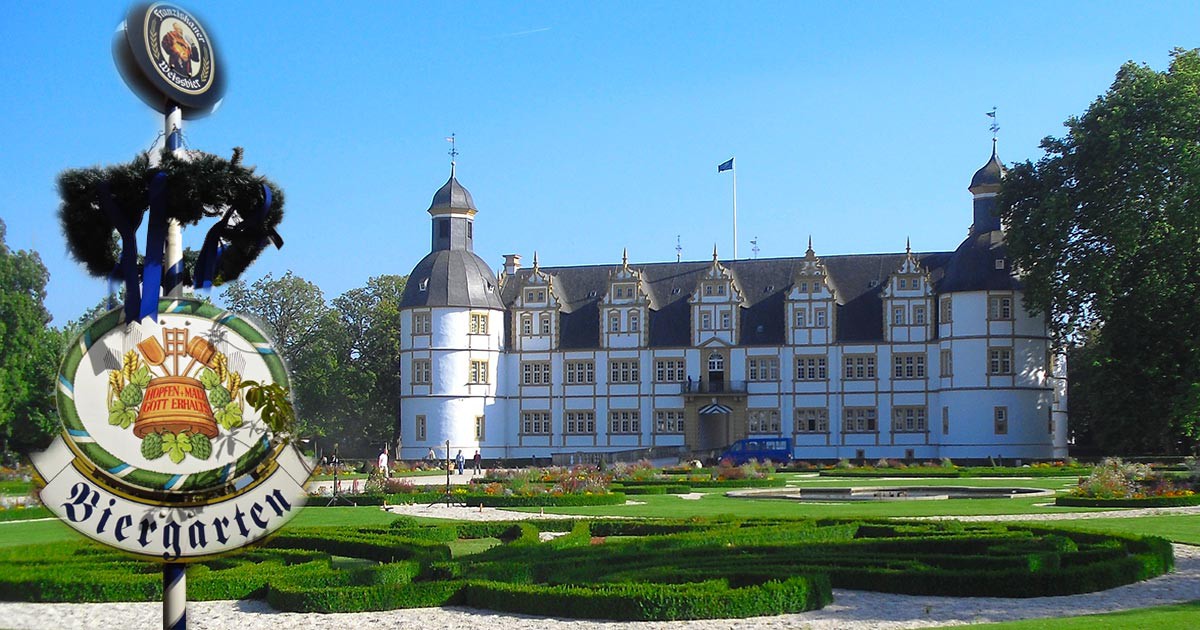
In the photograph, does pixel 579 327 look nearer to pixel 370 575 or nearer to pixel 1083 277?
pixel 1083 277

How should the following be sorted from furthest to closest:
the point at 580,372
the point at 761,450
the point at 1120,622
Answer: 1. the point at 580,372
2. the point at 761,450
3. the point at 1120,622

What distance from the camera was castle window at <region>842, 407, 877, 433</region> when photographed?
6172 centimetres

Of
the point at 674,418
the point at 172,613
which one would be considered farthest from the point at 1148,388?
the point at 172,613

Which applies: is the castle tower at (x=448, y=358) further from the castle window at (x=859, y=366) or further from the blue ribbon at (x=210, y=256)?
the blue ribbon at (x=210, y=256)

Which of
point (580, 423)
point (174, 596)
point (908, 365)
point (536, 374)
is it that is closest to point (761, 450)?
point (908, 365)

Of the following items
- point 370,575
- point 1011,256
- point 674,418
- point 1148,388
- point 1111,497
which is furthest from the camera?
point 674,418

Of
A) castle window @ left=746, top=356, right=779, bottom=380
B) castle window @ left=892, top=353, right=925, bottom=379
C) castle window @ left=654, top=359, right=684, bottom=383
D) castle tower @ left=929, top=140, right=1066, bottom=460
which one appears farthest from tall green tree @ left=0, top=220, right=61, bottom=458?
castle tower @ left=929, top=140, right=1066, bottom=460

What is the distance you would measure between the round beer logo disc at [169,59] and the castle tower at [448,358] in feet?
184

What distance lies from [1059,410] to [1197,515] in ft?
122

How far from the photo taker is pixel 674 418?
63.6 meters

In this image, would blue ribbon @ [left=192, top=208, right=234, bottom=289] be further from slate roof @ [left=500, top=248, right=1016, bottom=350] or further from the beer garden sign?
slate roof @ [left=500, top=248, right=1016, bottom=350]

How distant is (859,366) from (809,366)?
7.61ft

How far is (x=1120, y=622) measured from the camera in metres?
11.3

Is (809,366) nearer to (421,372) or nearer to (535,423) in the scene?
(535,423)
